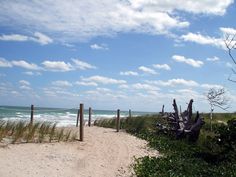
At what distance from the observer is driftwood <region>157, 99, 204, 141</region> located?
71.6ft

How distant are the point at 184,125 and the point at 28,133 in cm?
924

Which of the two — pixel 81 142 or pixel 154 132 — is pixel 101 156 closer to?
pixel 81 142

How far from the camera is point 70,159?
14.5 metres

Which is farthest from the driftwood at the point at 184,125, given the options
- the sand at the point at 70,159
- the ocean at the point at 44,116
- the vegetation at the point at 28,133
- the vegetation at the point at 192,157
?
the vegetation at the point at 28,133

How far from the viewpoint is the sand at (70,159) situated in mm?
12500

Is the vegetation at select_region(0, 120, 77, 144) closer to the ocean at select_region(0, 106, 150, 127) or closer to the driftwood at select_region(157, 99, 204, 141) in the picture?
the ocean at select_region(0, 106, 150, 127)

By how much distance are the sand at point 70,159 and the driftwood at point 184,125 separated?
4085mm

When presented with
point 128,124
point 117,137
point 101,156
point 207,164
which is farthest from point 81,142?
point 128,124

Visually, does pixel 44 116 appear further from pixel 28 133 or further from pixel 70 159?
pixel 70 159

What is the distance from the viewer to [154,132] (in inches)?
945

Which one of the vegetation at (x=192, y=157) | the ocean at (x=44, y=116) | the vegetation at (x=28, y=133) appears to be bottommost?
the vegetation at (x=192, y=157)

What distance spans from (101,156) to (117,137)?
5306 mm

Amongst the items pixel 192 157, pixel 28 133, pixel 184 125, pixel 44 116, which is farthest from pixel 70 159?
pixel 44 116

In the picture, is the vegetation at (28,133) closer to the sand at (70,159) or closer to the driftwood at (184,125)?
the sand at (70,159)
